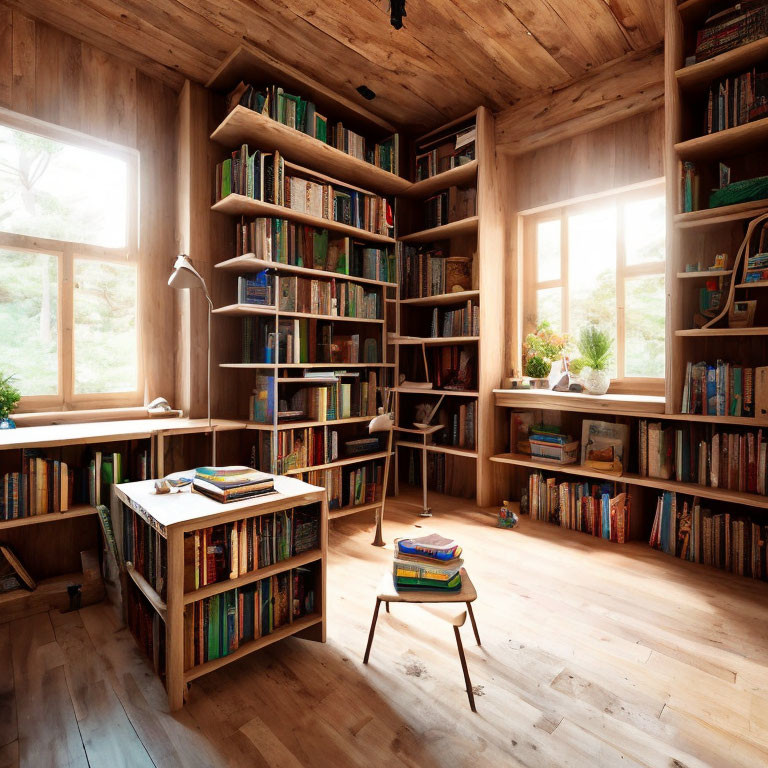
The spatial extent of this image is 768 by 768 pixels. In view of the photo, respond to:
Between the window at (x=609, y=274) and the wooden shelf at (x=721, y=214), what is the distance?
20.8 inches

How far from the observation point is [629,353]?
134 inches

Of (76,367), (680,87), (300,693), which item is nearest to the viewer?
(300,693)

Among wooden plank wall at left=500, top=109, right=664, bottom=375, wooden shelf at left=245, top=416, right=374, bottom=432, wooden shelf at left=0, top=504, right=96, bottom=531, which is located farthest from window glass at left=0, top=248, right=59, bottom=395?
wooden plank wall at left=500, top=109, right=664, bottom=375

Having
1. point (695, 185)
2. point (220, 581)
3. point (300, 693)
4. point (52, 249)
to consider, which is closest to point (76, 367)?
point (52, 249)

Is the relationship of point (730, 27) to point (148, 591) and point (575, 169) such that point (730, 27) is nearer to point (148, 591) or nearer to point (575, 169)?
point (575, 169)

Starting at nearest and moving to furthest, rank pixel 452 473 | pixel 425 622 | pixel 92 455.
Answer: pixel 425 622, pixel 92 455, pixel 452 473

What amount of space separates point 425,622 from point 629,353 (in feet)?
7.86

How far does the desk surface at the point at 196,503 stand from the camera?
1616 mm

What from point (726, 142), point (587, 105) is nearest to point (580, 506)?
point (726, 142)

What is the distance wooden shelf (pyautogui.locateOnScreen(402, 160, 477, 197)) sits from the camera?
3713 mm

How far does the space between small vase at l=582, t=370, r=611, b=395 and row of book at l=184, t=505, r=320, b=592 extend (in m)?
2.19

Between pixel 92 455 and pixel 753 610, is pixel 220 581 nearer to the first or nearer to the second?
pixel 92 455

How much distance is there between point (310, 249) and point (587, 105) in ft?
7.18

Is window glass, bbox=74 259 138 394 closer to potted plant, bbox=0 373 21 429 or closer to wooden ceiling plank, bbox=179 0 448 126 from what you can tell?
potted plant, bbox=0 373 21 429
